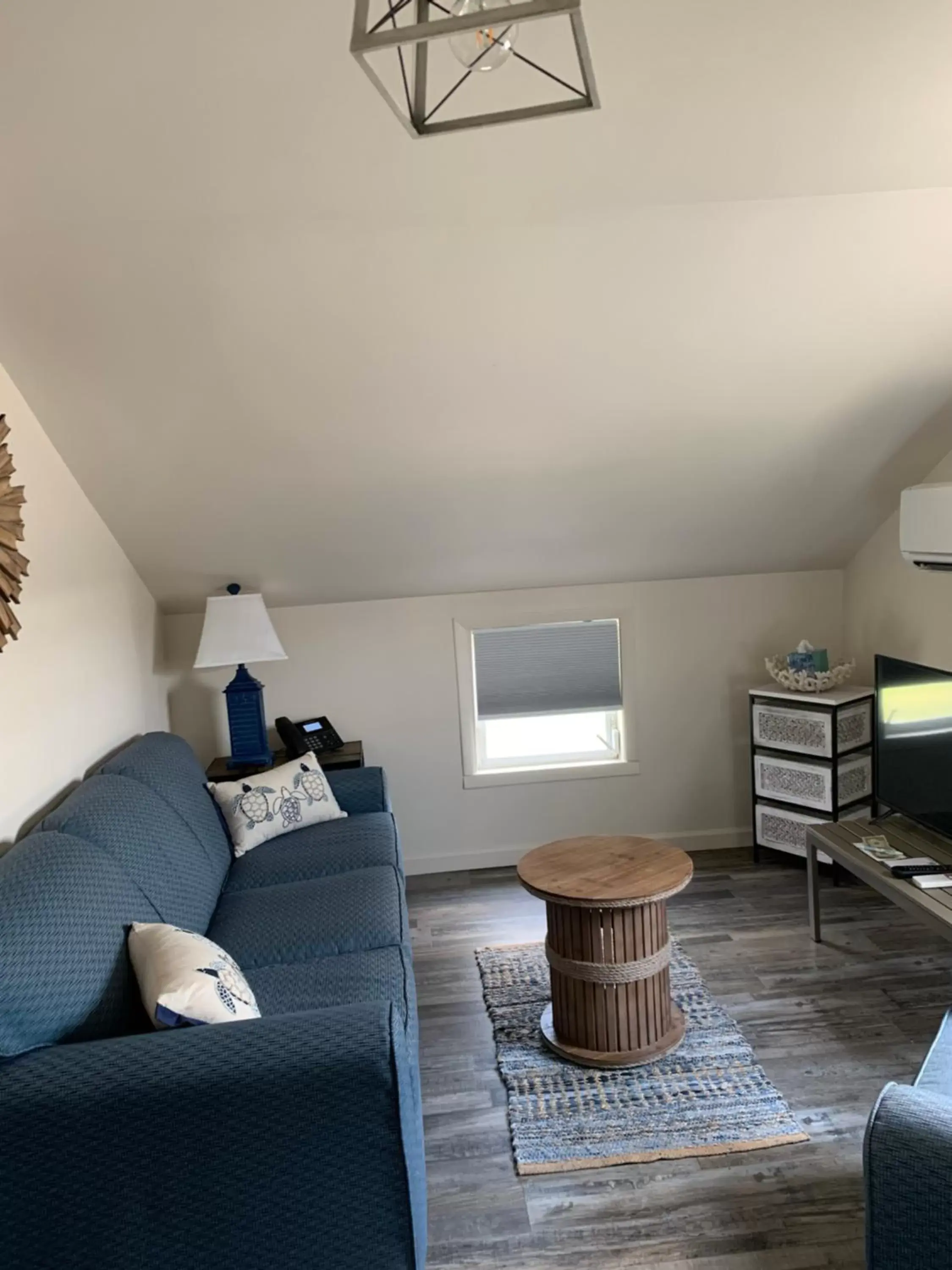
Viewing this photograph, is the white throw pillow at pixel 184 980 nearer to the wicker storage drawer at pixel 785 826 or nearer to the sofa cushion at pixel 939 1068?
the sofa cushion at pixel 939 1068

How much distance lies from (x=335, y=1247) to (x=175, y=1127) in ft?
1.27

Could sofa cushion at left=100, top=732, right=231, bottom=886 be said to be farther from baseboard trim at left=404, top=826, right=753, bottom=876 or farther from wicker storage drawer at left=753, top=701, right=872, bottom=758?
wicker storage drawer at left=753, top=701, right=872, bottom=758

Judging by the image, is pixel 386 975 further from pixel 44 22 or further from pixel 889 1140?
pixel 44 22

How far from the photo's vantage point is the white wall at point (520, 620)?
175 inches

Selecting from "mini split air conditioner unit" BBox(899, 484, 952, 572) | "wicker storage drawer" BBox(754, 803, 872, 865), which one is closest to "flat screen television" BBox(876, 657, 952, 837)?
"mini split air conditioner unit" BBox(899, 484, 952, 572)

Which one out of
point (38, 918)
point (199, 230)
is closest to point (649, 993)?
point (38, 918)

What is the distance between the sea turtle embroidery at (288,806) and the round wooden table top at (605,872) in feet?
3.30

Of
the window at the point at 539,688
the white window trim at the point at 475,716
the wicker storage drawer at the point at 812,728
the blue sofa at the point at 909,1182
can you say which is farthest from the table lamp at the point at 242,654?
the blue sofa at the point at 909,1182

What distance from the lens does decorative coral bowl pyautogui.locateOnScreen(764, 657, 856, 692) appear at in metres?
4.15

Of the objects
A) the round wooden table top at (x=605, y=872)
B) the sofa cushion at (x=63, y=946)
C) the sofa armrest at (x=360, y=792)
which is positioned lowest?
the round wooden table top at (x=605, y=872)

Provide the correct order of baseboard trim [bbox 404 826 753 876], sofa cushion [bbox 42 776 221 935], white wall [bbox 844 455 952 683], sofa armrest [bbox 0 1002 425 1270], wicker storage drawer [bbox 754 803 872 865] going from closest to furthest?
1. sofa armrest [bbox 0 1002 425 1270]
2. sofa cushion [bbox 42 776 221 935]
3. white wall [bbox 844 455 952 683]
4. wicker storage drawer [bbox 754 803 872 865]
5. baseboard trim [bbox 404 826 753 876]

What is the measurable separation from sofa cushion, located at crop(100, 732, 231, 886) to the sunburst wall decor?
0.64 meters

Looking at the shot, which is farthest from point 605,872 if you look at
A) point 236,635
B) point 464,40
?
point 464,40

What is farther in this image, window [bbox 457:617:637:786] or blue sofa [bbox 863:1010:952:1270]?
window [bbox 457:617:637:786]
